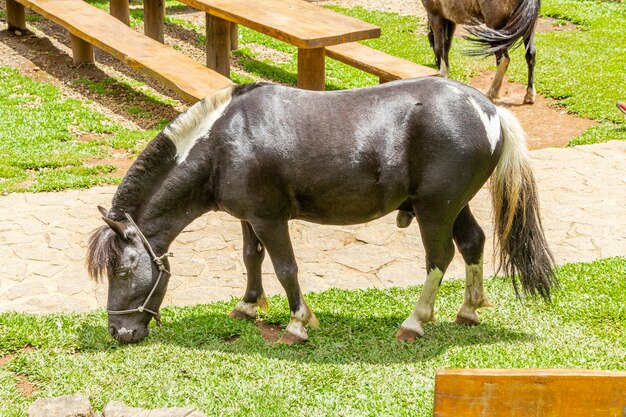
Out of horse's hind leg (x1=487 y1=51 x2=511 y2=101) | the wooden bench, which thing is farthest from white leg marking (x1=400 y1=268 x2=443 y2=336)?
horse's hind leg (x1=487 y1=51 x2=511 y2=101)

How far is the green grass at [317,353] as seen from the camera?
522 centimetres

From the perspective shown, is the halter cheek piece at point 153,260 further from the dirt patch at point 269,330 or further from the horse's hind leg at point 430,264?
the horse's hind leg at point 430,264

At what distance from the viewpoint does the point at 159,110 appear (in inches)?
461

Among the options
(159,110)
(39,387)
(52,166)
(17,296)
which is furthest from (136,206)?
(159,110)

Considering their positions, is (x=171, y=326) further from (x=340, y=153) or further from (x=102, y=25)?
(x=102, y=25)

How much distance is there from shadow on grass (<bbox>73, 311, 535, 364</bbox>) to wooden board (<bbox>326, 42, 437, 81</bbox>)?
513 centimetres

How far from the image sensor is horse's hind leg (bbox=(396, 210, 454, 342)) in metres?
5.66

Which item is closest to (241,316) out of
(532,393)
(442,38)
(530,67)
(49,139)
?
(532,393)

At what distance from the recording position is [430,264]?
5855 mm

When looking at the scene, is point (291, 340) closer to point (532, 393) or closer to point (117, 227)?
point (117, 227)

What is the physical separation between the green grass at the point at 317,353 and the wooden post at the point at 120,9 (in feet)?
31.1

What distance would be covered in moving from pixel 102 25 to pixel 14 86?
4.91 feet

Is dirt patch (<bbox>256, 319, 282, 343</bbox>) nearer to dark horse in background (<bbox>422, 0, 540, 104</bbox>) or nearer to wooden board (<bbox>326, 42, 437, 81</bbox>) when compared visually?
wooden board (<bbox>326, 42, 437, 81</bbox>)

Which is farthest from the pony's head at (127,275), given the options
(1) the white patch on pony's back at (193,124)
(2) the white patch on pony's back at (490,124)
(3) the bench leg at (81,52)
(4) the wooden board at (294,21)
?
(3) the bench leg at (81,52)
